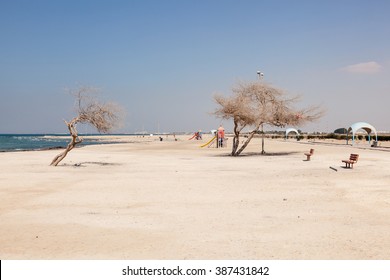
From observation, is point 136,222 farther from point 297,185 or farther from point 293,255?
point 297,185

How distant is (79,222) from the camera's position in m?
9.76

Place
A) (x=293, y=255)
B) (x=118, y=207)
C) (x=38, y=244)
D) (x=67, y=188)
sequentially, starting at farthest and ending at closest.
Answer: (x=67, y=188)
(x=118, y=207)
(x=38, y=244)
(x=293, y=255)

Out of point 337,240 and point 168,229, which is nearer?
point 337,240

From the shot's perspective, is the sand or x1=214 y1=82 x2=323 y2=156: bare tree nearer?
the sand

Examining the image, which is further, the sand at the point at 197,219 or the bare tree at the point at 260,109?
the bare tree at the point at 260,109

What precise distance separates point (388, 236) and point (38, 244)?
6.67m

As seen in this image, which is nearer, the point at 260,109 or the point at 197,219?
the point at 197,219

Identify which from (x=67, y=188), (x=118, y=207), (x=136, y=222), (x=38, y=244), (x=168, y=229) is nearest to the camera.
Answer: (x=38, y=244)

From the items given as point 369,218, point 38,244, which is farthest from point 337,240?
point 38,244

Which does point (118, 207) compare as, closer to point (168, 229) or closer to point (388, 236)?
point (168, 229)

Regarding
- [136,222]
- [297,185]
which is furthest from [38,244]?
[297,185]

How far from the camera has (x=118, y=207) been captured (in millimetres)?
11766

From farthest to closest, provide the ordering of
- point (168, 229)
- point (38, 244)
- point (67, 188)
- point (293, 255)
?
point (67, 188) → point (168, 229) → point (38, 244) → point (293, 255)
